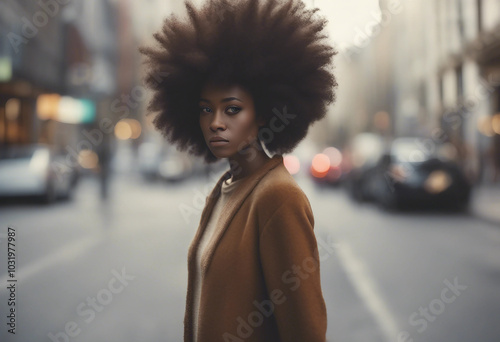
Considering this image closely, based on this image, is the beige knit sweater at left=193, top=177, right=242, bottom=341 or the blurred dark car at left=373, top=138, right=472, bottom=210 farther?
the blurred dark car at left=373, top=138, right=472, bottom=210

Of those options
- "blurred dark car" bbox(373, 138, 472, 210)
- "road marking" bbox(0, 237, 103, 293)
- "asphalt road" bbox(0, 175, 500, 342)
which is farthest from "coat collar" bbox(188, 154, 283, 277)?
"blurred dark car" bbox(373, 138, 472, 210)

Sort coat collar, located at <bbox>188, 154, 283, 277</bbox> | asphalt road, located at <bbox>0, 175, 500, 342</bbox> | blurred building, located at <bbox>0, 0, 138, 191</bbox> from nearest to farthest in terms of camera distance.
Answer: coat collar, located at <bbox>188, 154, 283, 277</bbox> < asphalt road, located at <bbox>0, 175, 500, 342</bbox> < blurred building, located at <bbox>0, 0, 138, 191</bbox>

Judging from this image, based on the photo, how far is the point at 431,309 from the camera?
523 centimetres

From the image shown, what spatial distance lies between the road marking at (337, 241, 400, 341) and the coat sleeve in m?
3.19

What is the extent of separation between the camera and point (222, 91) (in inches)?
74.4

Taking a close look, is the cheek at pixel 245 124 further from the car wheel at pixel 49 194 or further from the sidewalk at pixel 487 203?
the car wheel at pixel 49 194

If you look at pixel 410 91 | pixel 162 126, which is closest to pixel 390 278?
pixel 162 126

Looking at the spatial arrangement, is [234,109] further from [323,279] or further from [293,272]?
[323,279]

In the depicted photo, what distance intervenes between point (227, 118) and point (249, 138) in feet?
0.37

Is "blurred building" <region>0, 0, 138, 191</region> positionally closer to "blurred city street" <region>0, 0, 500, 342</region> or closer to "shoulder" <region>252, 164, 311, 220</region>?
"blurred city street" <region>0, 0, 500, 342</region>

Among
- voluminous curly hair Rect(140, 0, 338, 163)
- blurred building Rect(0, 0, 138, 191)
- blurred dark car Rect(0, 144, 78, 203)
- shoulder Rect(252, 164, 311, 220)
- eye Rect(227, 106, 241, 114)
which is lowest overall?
blurred dark car Rect(0, 144, 78, 203)

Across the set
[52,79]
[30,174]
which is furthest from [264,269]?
[52,79]

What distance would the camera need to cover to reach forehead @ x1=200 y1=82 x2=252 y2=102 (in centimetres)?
188

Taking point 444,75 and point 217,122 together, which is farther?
point 444,75
